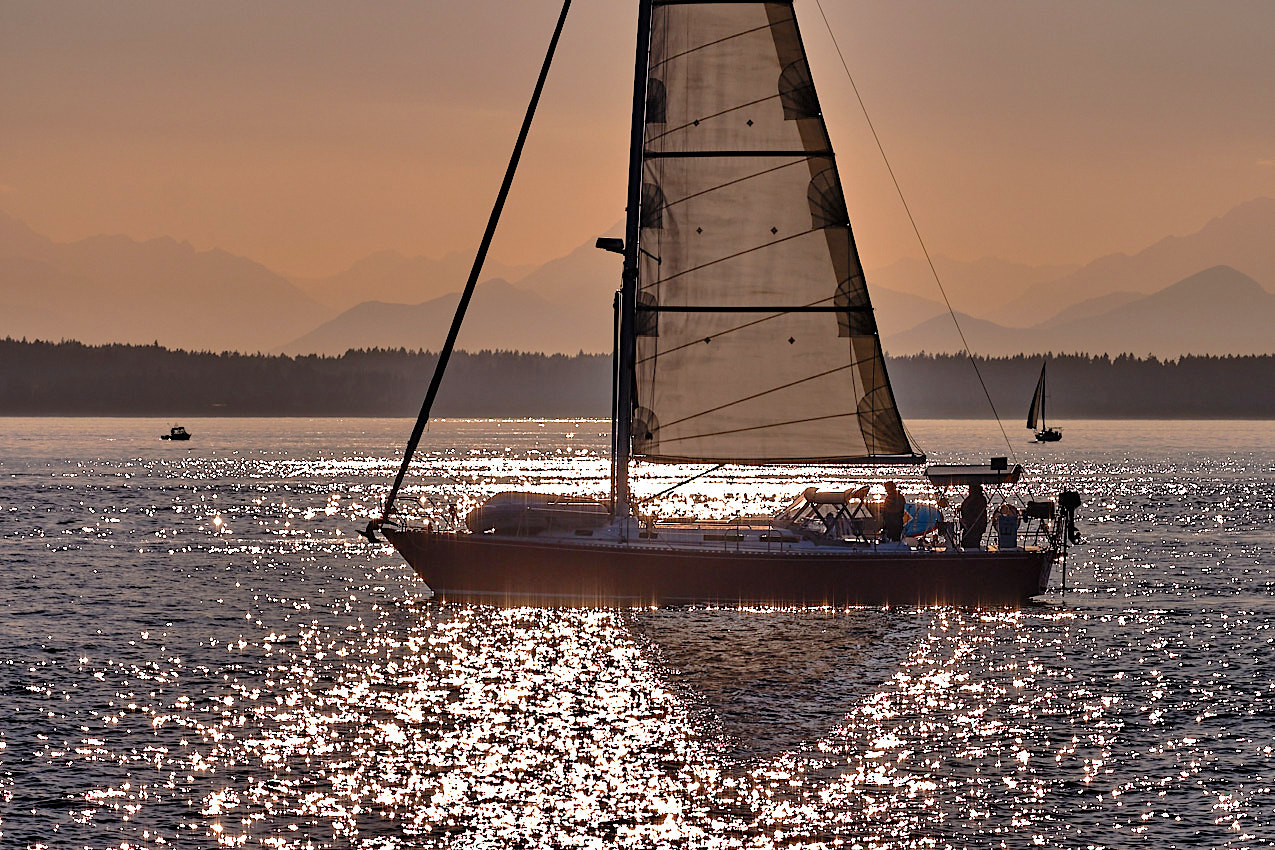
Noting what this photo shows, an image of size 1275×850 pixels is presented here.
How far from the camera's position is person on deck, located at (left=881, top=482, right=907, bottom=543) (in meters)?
39.7

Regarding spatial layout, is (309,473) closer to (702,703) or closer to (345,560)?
(345,560)

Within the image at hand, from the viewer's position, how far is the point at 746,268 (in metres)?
39.8

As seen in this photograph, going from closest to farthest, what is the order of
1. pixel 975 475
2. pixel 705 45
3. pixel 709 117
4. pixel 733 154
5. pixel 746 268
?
pixel 705 45 → pixel 709 117 → pixel 733 154 → pixel 746 268 → pixel 975 475

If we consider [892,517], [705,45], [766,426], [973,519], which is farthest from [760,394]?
[705,45]

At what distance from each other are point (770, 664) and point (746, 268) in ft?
34.1

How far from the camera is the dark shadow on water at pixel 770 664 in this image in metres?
28.9

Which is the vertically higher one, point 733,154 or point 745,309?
point 733,154

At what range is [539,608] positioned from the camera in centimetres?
3959

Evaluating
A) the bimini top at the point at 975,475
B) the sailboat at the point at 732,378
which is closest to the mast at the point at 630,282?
the sailboat at the point at 732,378

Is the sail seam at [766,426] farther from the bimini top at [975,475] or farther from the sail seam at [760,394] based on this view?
the bimini top at [975,475]

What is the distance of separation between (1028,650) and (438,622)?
50.9 ft

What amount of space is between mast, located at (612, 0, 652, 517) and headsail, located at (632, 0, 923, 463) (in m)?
0.20

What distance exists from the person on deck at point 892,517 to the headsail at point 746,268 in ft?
4.21

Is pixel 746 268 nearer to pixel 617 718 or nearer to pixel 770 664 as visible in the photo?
pixel 770 664
